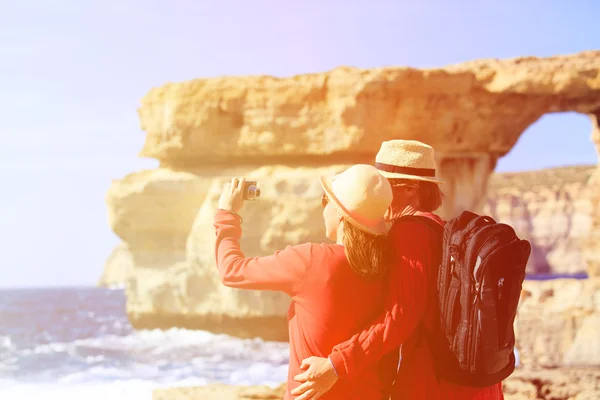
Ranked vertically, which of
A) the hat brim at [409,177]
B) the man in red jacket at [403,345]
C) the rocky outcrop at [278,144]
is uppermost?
the rocky outcrop at [278,144]

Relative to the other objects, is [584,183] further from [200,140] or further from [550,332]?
[550,332]

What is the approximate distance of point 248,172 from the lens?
17703 mm

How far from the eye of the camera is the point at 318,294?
8.57 ft

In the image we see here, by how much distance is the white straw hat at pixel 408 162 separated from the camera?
2.97 m

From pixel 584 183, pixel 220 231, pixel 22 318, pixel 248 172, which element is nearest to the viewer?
pixel 220 231

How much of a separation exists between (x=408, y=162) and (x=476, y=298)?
2.13 ft

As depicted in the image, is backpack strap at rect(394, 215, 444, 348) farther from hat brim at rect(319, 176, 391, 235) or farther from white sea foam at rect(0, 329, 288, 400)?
white sea foam at rect(0, 329, 288, 400)

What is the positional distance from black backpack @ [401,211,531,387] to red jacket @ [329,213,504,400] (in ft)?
0.14

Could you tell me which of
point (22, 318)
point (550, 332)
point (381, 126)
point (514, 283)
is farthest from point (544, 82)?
point (22, 318)

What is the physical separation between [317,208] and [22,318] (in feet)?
90.5

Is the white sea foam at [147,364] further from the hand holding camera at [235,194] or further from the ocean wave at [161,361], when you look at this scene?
the hand holding camera at [235,194]

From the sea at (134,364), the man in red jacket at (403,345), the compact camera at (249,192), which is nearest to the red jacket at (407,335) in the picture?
the man in red jacket at (403,345)

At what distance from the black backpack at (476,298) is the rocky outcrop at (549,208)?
231 ft

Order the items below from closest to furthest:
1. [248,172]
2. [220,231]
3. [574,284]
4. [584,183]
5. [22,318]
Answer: [220,231] → [574,284] → [248,172] → [22,318] → [584,183]
